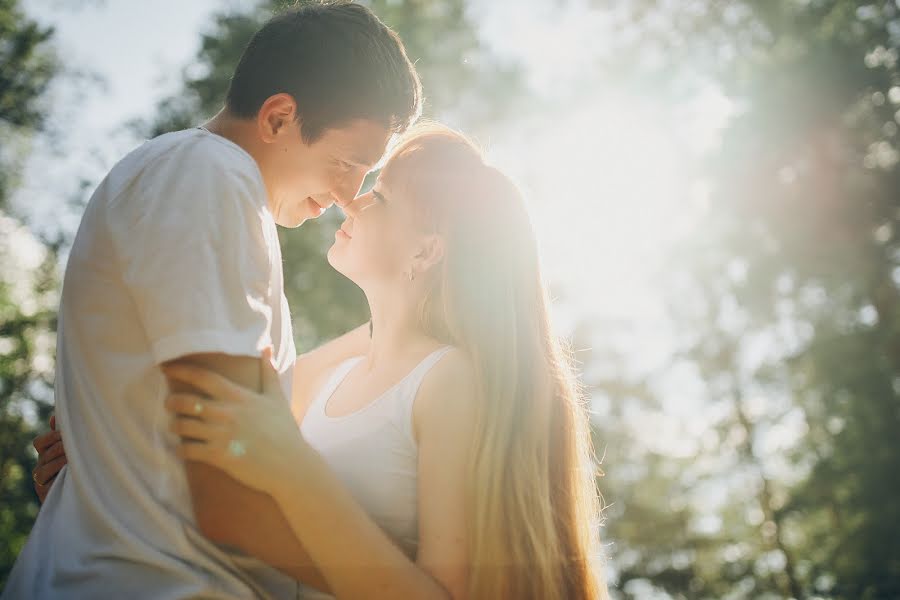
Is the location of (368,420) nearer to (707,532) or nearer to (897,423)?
(897,423)

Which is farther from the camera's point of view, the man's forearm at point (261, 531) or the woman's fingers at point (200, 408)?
the man's forearm at point (261, 531)

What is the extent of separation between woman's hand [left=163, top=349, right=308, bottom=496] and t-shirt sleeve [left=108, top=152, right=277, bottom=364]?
0.29 ft

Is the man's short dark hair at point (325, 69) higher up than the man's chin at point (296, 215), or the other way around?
the man's short dark hair at point (325, 69)

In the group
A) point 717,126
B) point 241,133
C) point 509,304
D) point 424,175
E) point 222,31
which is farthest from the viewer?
point 717,126

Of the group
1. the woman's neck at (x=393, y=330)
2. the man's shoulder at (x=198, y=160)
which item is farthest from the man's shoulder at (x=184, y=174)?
the woman's neck at (x=393, y=330)

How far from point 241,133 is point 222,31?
1357cm

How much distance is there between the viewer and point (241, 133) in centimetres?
→ 228

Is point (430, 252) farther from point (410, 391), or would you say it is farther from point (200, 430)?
point (200, 430)

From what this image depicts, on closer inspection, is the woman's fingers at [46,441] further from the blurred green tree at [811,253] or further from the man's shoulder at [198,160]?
the blurred green tree at [811,253]

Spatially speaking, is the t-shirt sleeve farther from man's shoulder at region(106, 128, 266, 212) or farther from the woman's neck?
the woman's neck

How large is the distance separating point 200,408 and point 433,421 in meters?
0.96

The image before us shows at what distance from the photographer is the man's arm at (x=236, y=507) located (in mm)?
1619

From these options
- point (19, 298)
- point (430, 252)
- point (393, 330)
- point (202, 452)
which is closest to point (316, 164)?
point (430, 252)

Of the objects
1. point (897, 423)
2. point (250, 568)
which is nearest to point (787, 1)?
point (897, 423)
